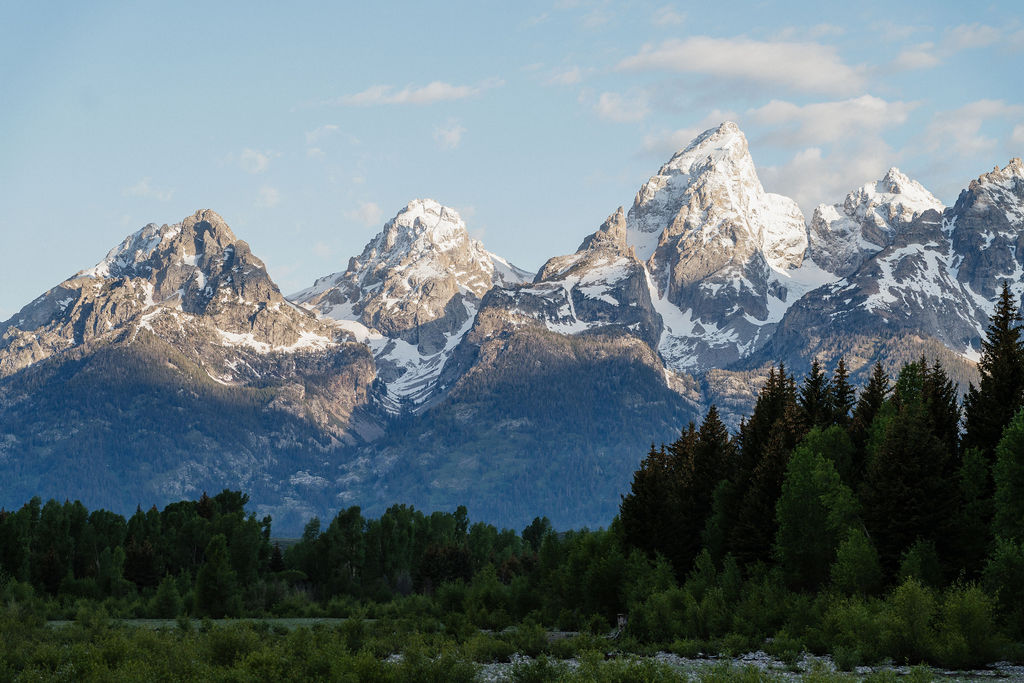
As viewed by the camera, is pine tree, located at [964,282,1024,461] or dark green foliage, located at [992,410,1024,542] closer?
dark green foliage, located at [992,410,1024,542]

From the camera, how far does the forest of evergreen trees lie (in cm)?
6506

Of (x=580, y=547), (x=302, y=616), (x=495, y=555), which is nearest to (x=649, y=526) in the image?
(x=580, y=547)

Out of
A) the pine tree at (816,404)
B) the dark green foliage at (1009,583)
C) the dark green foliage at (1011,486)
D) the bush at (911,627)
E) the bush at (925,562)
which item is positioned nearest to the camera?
the bush at (911,627)

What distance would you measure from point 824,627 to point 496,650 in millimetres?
19021

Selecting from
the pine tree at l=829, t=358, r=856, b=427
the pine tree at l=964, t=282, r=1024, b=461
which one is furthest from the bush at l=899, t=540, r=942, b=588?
the pine tree at l=829, t=358, r=856, b=427

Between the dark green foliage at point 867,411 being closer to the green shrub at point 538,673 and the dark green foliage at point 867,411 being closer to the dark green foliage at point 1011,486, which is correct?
the dark green foliage at point 1011,486

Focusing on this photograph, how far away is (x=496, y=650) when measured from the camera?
69312 mm

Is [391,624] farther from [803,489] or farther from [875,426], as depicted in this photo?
[875,426]

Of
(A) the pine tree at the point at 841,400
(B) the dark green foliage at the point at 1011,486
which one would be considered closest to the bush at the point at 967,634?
(B) the dark green foliage at the point at 1011,486

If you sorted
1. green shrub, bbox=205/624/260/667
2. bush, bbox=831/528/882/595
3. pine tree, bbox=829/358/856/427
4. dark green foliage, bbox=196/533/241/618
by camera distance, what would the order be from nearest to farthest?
green shrub, bbox=205/624/260/667 → bush, bbox=831/528/882/595 → pine tree, bbox=829/358/856/427 → dark green foliage, bbox=196/533/241/618

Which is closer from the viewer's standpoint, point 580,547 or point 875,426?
point 875,426

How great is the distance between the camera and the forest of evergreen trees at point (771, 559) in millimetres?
65062

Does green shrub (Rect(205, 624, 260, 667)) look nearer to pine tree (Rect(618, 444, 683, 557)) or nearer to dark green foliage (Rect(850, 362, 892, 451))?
pine tree (Rect(618, 444, 683, 557))

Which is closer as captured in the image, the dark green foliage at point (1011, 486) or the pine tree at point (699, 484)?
the dark green foliage at point (1011, 486)
